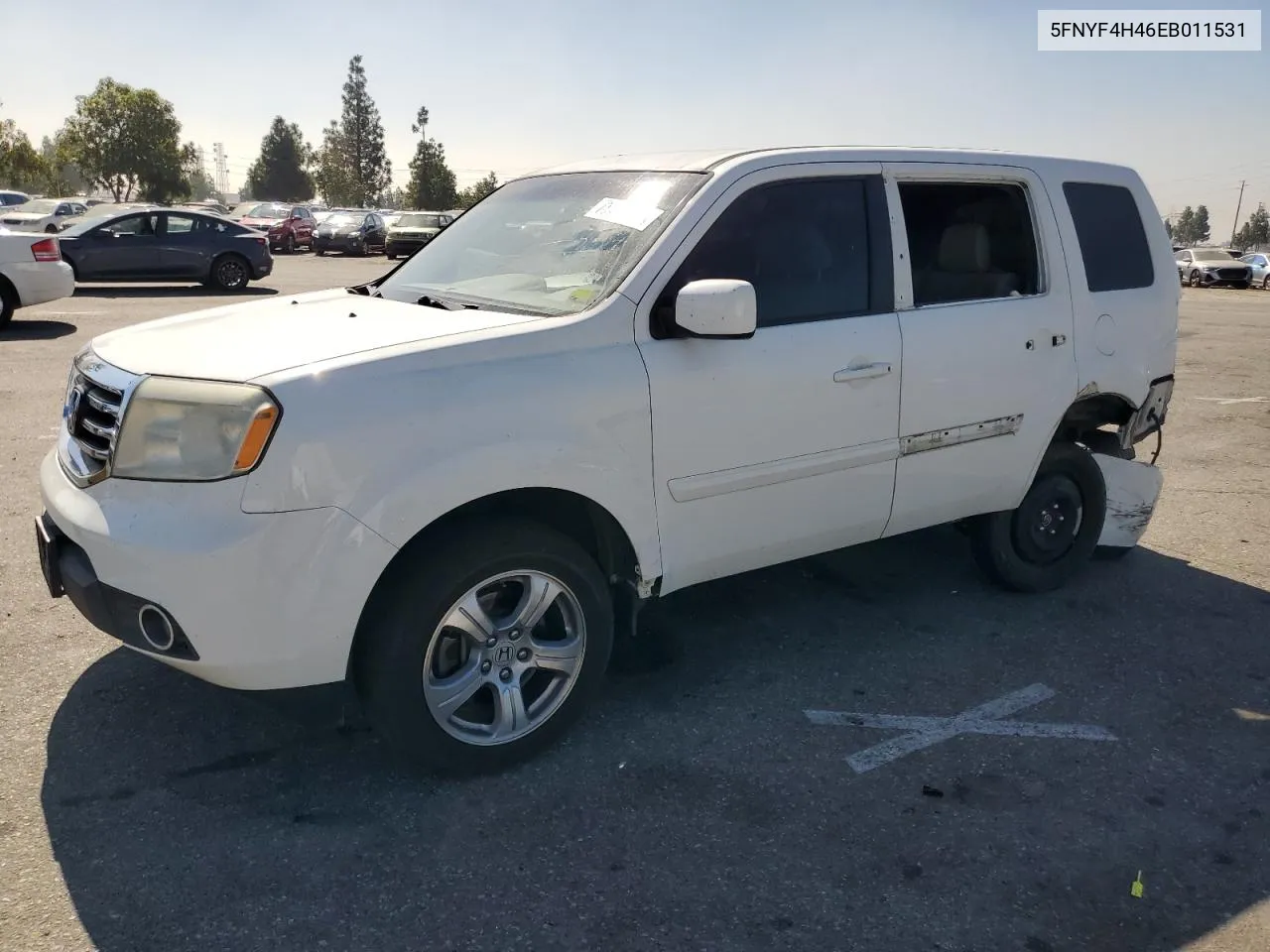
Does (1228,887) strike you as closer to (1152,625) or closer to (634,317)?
(1152,625)

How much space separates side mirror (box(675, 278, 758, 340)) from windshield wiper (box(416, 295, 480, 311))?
A: 2.56 ft

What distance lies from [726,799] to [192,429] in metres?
1.89

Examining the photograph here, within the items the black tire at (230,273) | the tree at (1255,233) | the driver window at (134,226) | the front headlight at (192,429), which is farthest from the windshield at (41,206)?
the tree at (1255,233)

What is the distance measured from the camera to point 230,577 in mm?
2688

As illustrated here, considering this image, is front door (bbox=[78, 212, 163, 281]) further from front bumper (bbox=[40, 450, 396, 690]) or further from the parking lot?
front bumper (bbox=[40, 450, 396, 690])

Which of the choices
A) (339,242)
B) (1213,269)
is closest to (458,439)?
(339,242)

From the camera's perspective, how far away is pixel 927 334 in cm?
398

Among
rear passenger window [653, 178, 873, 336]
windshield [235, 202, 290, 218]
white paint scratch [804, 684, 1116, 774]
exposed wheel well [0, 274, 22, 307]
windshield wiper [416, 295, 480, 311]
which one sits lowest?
white paint scratch [804, 684, 1116, 774]

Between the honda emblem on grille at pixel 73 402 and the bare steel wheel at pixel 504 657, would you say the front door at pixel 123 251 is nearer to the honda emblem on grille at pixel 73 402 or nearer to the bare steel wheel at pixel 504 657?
the honda emblem on grille at pixel 73 402

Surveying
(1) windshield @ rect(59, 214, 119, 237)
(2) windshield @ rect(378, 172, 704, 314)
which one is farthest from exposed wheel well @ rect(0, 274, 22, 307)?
(2) windshield @ rect(378, 172, 704, 314)

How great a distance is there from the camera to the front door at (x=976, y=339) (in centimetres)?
404

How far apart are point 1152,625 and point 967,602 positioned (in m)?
0.80

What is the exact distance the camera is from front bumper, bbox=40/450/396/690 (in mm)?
2689

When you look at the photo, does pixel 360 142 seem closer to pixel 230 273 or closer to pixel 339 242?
pixel 339 242
